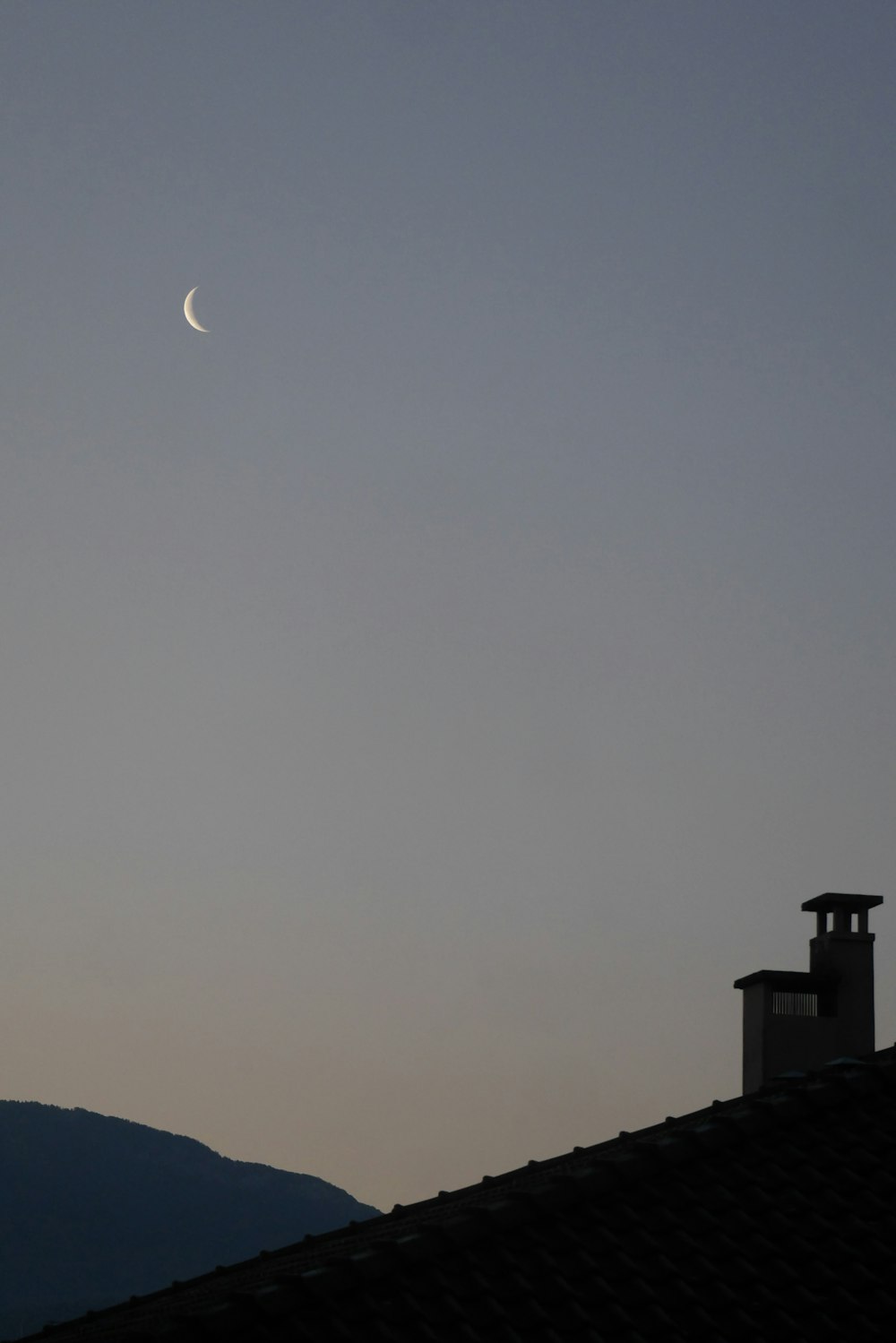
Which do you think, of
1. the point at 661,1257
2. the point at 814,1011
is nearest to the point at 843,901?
the point at 814,1011

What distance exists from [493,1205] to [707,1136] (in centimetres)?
183

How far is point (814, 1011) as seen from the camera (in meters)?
19.7

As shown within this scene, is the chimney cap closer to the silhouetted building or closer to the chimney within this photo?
the chimney

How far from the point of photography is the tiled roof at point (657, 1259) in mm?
8797

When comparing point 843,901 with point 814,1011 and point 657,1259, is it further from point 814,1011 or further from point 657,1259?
point 657,1259

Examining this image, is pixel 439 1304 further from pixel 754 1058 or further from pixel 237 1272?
pixel 754 1058

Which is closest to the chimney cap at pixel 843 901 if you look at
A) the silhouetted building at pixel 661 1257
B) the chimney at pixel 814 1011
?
the chimney at pixel 814 1011

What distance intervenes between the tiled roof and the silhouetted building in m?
0.01

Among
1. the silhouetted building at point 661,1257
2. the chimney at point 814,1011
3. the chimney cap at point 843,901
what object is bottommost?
the silhouetted building at point 661,1257

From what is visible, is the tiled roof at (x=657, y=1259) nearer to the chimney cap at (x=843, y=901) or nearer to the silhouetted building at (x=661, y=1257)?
the silhouetted building at (x=661, y=1257)

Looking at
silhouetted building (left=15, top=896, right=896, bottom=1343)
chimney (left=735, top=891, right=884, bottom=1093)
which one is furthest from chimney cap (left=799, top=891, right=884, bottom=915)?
silhouetted building (left=15, top=896, right=896, bottom=1343)

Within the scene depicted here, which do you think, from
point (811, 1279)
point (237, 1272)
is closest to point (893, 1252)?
point (811, 1279)

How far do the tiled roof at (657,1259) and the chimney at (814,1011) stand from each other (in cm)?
771

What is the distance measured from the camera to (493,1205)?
10055 millimetres
